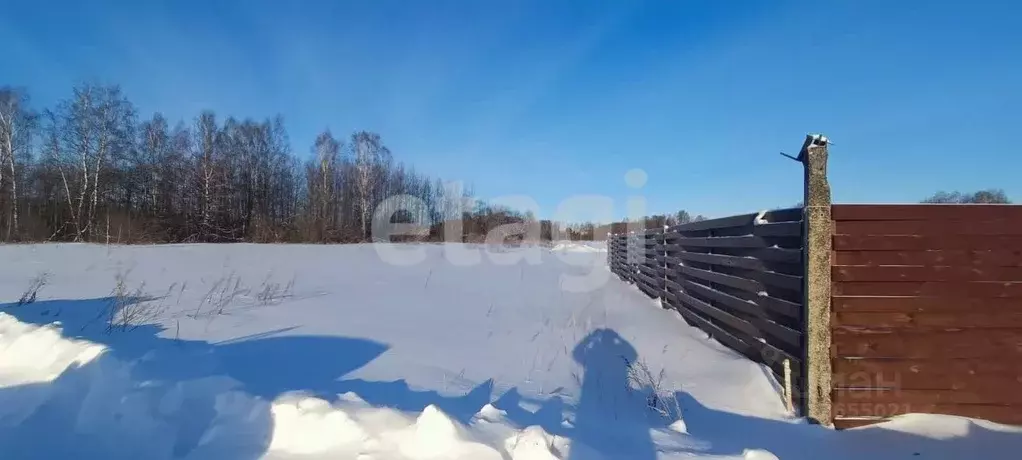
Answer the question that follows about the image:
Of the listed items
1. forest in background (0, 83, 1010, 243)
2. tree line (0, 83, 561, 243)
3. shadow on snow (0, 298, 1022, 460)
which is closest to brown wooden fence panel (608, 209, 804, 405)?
shadow on snow (0, 298, 1022, 460)

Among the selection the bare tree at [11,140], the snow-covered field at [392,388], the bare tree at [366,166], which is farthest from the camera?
the bare tree at [366,166]

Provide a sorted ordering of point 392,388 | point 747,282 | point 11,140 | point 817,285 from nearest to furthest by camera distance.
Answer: point 817,285, point 392,388, point 747,282, point 11,140

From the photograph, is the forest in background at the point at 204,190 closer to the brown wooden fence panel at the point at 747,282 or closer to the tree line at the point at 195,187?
the tree line at the point at 195,187

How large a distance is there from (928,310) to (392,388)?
3748 mm

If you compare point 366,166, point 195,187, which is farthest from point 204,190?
point 366,166

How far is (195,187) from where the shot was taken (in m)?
26.5

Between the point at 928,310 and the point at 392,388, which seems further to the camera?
the point at 392,388

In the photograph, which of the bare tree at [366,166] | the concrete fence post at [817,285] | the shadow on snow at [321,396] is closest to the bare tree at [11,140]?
the bare tree at [366,166]

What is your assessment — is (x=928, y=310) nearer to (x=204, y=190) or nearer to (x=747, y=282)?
(x=747, y=282)

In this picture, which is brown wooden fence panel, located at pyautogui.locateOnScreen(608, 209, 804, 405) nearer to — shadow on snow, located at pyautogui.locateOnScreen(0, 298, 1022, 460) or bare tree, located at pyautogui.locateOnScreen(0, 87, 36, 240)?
shadow on snow, located at pyautogui.locateOnScreen(0, 298, 1022, 460)

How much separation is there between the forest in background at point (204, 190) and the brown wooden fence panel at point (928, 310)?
503 inches

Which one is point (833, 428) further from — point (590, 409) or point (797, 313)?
point (590, 409)

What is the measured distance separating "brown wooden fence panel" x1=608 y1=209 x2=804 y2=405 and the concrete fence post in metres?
0.11

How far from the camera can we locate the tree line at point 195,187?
70.7 ft
